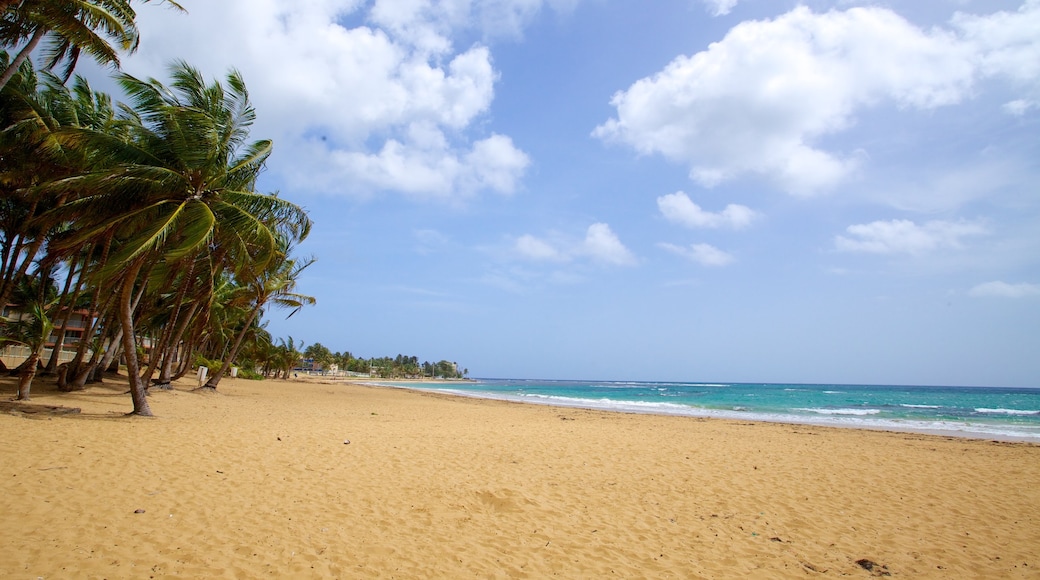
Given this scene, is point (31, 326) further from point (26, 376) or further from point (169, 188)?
point (169, 188)

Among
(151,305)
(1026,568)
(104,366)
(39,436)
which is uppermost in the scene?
(151,305)

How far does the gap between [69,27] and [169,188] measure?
2.77 m

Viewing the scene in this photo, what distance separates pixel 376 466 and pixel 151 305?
53.4 ft

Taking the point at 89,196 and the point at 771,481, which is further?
the point at 89,196

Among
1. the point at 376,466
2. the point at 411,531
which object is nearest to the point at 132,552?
the point at 411,531

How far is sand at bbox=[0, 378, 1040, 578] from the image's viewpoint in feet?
13.4

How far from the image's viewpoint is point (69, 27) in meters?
7.83

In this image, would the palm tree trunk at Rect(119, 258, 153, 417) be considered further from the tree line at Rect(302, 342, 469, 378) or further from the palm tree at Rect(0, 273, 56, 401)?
the tree line at Rect(302, 342, 469, 378)

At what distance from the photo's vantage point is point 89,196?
952cm

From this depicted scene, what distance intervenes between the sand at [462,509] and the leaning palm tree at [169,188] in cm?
323

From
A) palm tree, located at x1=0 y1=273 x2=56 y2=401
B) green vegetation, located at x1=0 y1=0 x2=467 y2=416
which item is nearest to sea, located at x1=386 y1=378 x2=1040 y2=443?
green vegetation, located at x1=0 y1=0 x2=467 y2=416

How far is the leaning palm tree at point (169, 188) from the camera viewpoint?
342 inches

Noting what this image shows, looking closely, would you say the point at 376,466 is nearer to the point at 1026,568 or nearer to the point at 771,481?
the point at 771,481

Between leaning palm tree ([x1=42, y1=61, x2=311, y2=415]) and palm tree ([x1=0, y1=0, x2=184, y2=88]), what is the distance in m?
0.90
